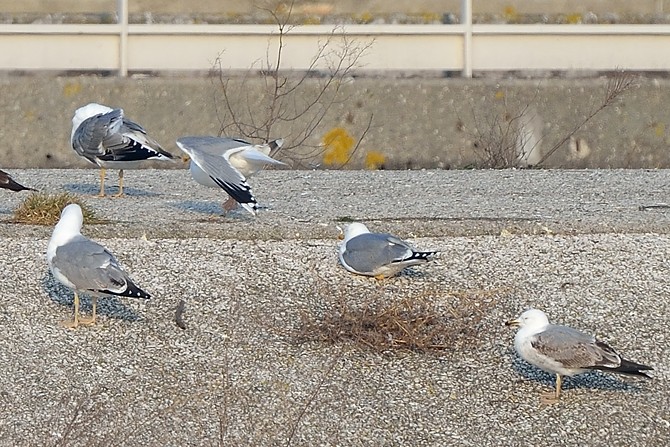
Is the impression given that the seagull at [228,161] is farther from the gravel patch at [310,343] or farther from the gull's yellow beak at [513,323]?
the gull's yellow beak at [513,323]

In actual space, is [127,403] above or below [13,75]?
below

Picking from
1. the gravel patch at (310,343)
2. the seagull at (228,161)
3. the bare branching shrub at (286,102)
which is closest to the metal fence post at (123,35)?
the bare branching shrub at (286,102)

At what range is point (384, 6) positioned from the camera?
45.1ft

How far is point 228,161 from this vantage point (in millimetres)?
8000

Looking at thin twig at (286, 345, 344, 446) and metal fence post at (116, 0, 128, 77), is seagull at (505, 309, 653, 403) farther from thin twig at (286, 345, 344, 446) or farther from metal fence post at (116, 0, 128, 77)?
metal fence post at (116, 0, 128, 77)

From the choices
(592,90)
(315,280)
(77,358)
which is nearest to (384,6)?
(592,90)

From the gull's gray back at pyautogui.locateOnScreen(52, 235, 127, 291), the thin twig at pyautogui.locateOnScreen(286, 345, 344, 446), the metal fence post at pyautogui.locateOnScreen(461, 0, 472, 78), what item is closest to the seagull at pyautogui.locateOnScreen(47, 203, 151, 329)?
the gull's gray back at pyautogui.locateOnScreen(52, 235, 127, 291)

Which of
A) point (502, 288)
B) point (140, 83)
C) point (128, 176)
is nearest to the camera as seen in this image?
point (502, 288)

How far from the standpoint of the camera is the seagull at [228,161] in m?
7.81

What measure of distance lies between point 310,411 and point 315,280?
1245 millimetres

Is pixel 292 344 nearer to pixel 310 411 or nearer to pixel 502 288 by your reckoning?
pixel 310 411

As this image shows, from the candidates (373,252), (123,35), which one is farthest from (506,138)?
(373,252)

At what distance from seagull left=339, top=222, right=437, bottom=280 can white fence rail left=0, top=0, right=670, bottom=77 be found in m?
5.48

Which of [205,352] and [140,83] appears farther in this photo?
[140,83]
